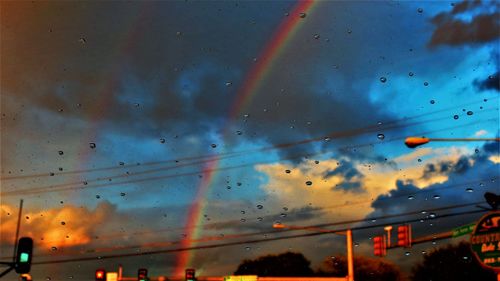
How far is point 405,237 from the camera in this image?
80.4 ft

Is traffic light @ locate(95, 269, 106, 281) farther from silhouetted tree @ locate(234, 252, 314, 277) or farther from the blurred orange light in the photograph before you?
silhouetted tree @ locate(234, 252, 314, 277)

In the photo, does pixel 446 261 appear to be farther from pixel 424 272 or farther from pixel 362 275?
pixel 362 275

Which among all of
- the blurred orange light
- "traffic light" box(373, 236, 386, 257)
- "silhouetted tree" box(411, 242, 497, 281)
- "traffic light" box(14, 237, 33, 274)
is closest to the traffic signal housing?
"traffic light" box(373, 236, 386, 257)

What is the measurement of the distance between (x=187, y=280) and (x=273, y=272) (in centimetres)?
5153

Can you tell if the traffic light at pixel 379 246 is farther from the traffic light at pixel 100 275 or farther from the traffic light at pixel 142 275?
the traffic light at pixel 100 275

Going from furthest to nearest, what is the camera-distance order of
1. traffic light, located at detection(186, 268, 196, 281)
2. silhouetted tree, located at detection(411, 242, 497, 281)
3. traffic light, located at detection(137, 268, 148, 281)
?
1. silhouetted tree, located at detection(411, 242, 497, 281)
2. traffic light, located at detection(137, 268, 148, 281)
3. traffic light, located at detection(186, 268, 196, 281)

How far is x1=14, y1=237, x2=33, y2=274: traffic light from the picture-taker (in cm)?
1717

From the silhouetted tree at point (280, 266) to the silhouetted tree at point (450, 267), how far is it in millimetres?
17489

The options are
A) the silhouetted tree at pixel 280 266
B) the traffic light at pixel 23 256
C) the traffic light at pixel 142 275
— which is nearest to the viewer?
the traffic light at pixel 23 256

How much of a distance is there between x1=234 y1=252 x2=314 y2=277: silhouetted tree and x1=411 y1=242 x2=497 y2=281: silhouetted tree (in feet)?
57.4

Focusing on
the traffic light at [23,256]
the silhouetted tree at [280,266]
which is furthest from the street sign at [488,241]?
the silhouetted tree at [280,266]

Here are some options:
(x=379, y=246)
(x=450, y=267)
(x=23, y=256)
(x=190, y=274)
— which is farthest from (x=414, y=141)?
(x=450, y=267)

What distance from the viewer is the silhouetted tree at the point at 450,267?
5597 cm

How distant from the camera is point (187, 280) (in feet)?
98.3
